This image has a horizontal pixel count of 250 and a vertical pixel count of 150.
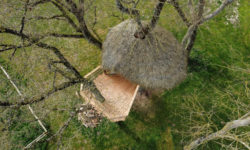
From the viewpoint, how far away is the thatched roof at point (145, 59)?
15.7 feet

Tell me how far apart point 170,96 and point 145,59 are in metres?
1.86

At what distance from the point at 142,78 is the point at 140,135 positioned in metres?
1.96

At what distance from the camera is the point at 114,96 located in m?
5.18

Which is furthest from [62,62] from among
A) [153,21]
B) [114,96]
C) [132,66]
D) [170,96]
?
[170,96]

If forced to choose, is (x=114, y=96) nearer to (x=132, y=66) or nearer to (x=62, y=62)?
(x=132, y=66)

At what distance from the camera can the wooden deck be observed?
4940 mm

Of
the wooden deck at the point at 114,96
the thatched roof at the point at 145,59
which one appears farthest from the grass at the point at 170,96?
the thatched roof at the point at 145,59

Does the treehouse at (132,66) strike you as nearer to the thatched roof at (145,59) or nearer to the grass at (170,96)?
the thatched roof at (145,59)

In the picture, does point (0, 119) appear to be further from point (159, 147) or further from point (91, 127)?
point (159, 147)

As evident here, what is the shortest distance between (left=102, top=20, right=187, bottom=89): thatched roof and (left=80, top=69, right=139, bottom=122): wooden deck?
44 cm

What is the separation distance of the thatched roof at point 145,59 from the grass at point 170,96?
3.36 ft

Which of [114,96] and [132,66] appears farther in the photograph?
[114,96]

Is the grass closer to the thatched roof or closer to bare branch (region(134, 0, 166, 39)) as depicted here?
the thatched roof

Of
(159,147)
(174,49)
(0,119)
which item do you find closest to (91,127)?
(159,147)
